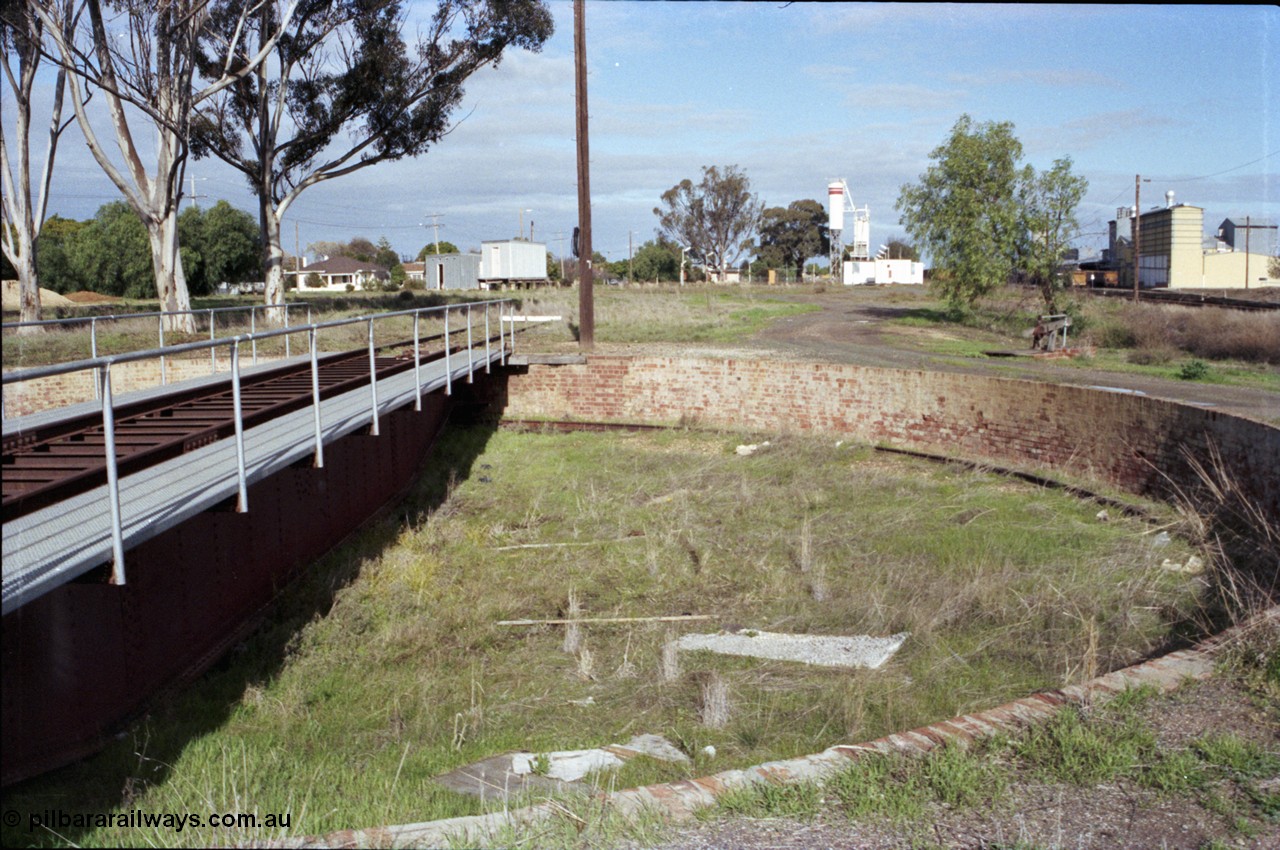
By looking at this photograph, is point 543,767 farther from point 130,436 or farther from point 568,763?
point 130,436

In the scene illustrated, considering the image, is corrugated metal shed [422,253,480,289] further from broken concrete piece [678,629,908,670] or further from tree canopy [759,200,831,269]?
broken concrete piece [678,629,908,670]

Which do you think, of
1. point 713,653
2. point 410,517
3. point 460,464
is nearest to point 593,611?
point 713,653

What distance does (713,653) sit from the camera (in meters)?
7.69

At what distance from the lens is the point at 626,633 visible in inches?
326

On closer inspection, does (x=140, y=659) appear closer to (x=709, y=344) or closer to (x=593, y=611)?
(x=593, y=611)

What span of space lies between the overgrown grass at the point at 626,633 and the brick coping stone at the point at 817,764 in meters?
0.33

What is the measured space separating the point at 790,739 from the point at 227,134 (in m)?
28.3

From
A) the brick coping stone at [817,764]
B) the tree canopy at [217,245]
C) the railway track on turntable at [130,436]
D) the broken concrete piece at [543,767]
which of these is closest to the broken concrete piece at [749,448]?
the railway track on turntable at [130,436]

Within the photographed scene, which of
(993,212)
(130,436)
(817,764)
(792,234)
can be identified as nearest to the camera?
(817,764)

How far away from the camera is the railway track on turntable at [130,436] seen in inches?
225

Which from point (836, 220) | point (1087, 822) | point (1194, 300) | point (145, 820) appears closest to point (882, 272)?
point (836, 220)

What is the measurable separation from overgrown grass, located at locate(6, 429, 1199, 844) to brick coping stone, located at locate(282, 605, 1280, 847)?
1.09 feet

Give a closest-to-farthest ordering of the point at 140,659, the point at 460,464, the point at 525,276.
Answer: the point at 140,659 → the point at 460,464 → the point at 525,276

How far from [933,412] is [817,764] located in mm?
11144
